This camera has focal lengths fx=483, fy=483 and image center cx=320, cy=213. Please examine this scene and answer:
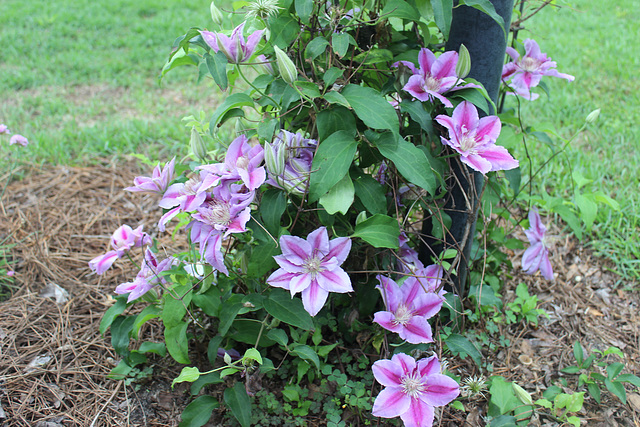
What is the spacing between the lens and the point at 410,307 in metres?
1.33

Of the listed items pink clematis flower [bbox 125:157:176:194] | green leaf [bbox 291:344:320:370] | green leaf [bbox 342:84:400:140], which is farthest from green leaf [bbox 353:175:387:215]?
pink clematis flower [bbox 125:157:176:194]

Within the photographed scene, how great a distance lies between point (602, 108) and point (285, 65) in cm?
285

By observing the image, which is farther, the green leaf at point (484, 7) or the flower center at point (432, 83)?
the flower center at point (432, 83)

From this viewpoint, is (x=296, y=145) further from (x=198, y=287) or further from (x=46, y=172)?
(x=46, y=172)

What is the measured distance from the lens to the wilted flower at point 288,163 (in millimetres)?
1158

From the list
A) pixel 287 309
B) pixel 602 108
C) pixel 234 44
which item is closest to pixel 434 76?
pixel 234 44

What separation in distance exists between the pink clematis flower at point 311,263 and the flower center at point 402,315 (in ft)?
0.77

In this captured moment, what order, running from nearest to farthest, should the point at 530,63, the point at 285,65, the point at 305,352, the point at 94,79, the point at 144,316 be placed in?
the point at 285,65, the point at 305,352, the point at 144,316, the point at 530,63, the point at 94,79

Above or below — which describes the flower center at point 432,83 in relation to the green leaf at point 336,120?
above

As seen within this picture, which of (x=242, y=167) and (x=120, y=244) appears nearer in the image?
(x=242, y=167)

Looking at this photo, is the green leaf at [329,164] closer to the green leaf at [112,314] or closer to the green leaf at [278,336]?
the green leaf at [278,336]

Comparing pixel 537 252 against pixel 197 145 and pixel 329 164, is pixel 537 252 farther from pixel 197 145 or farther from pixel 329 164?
pixel 197 145

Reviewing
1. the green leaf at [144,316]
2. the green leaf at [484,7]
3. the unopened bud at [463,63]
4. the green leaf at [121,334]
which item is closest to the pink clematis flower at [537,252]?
the unopened bud at [463,63]

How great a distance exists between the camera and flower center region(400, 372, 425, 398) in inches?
46.8
